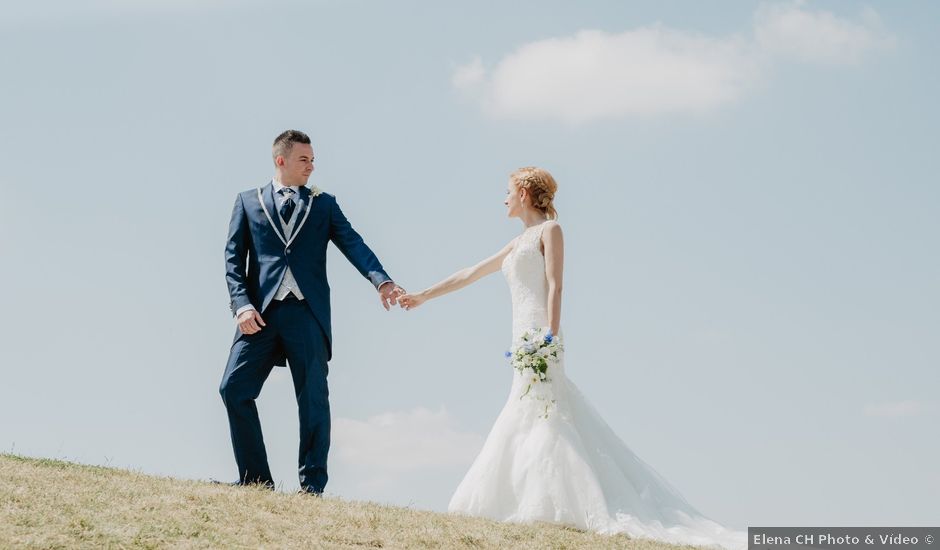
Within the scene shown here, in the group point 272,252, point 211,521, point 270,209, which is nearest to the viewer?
point 211,521

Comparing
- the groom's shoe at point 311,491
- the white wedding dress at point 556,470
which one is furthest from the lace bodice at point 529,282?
the groom's shoe at point 311,491

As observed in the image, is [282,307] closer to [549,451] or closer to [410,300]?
[410,300]

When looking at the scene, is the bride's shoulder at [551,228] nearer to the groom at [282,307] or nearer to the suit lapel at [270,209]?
the groom at [282,307]

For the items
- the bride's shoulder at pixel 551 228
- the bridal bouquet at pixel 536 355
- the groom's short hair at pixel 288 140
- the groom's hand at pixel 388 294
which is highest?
the groom's short hair at pixel 288 140

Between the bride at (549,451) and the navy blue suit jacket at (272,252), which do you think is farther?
the navy blue suit jacket at (272,252)

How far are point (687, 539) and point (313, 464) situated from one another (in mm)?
3673

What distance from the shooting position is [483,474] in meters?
10.5

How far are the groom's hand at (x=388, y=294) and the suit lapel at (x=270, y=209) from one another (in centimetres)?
115

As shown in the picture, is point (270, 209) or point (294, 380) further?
point (270, 209)

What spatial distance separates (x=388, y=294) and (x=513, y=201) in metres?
1.64

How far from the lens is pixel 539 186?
1102 centimetres

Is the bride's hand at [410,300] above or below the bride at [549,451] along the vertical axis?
above

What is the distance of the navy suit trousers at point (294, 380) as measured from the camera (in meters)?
10.8

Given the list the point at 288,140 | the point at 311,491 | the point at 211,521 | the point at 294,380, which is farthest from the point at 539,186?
the point at 211,521
